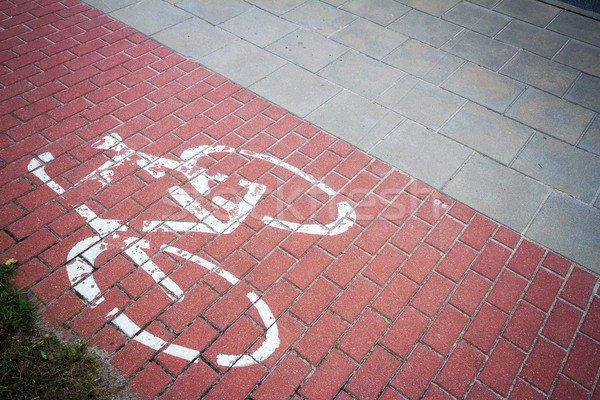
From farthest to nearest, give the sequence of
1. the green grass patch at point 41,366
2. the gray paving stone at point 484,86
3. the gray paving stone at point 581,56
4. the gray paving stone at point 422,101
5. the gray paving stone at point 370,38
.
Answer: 1. the gray paving stone at point 370,38
2. the gray paving stone at point 581,56
3. the gray paving stone at point 484,86
4. the gray paving stone at point 422,101
5. the green grass patch at point 41,366

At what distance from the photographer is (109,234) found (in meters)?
3.38

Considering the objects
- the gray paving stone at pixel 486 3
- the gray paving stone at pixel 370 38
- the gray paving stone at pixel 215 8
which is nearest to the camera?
the gray paving stone at pixel 370 38

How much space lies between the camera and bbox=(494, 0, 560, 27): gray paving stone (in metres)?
6.00

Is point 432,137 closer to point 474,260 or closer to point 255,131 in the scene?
point 474,260

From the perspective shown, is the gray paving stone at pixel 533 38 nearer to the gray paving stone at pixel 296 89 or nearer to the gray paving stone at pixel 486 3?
the gray paving stone at pixel 486 3

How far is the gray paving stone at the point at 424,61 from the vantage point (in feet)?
16.6

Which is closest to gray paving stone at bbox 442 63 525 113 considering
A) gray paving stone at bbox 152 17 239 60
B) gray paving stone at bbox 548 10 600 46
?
gray paving stone at bbox 548 10 600 46

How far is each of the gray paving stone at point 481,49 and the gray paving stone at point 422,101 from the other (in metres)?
0.89

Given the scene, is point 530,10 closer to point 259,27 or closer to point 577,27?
point 577,27

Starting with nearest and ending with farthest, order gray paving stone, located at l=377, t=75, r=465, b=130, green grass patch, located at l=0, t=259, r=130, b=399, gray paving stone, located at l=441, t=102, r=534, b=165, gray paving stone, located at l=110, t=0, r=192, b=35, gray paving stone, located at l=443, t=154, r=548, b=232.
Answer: green grass patch, located at l=0, t=259, r=130, b=399
gray paving stone, located at l=443, t=154, r=548, b=232
gray paving stone, located at l=441, t=102, r=534, b=165
gray paving stone, located at l=377, t=75, r=465, b=130
gray paving stone, located at l=110, t=0, r=192, b=35

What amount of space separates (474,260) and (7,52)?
5659 millimetres

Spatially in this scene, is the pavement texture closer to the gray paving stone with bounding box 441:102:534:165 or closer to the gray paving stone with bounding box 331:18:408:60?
the gray paving stone with bounding box 441:102:534:165

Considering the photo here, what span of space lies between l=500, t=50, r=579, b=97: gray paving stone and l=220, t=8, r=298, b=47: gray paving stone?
113 inches

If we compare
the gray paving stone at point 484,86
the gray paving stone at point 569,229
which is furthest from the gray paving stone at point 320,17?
the gray paving stone at point 569,229
